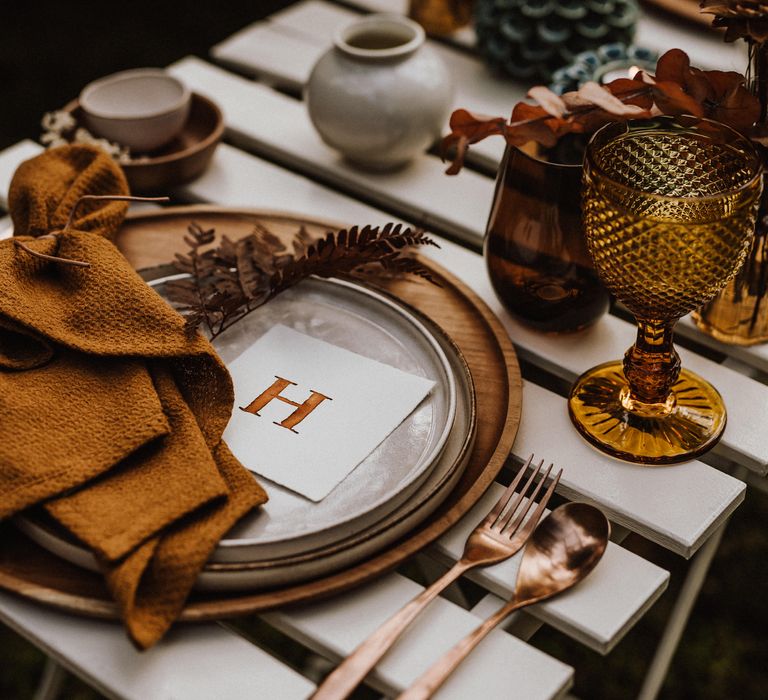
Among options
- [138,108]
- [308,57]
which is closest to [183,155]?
[138,108]

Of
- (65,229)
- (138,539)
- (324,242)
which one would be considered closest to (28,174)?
(65,229)

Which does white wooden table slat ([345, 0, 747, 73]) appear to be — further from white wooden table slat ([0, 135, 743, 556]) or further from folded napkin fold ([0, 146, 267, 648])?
folded napkin fold ([0, 146, 267, 648])

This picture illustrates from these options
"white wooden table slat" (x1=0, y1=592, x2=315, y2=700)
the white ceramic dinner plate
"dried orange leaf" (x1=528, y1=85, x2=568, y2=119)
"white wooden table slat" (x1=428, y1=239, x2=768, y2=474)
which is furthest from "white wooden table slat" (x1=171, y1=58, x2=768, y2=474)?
"white wooden table slat" (x1=0, y1=592, x2=315, y2=700)

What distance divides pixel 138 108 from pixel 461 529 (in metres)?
0.68

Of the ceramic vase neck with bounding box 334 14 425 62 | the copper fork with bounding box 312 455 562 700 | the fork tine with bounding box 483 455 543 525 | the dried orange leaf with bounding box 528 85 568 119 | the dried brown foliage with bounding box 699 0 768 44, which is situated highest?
the dried brown foliage with bounding box 699 0 768 44

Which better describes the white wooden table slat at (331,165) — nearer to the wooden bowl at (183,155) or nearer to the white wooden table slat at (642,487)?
the wooden bowl at (183,155)

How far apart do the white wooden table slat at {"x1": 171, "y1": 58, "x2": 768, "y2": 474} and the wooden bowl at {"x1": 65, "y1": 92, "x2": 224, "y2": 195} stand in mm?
54

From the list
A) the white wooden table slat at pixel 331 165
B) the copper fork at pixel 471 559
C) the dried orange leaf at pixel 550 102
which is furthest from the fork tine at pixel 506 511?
the white wooden table slat at pixel 331 165

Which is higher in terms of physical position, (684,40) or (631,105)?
(631,105)

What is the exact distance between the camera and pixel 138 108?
1.10 meters

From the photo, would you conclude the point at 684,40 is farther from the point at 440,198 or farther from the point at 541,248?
the point at 541,248

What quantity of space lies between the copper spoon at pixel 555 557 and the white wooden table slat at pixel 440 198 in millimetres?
159

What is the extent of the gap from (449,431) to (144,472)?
203 millimetres

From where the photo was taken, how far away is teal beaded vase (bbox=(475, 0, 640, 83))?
44.2 inches
